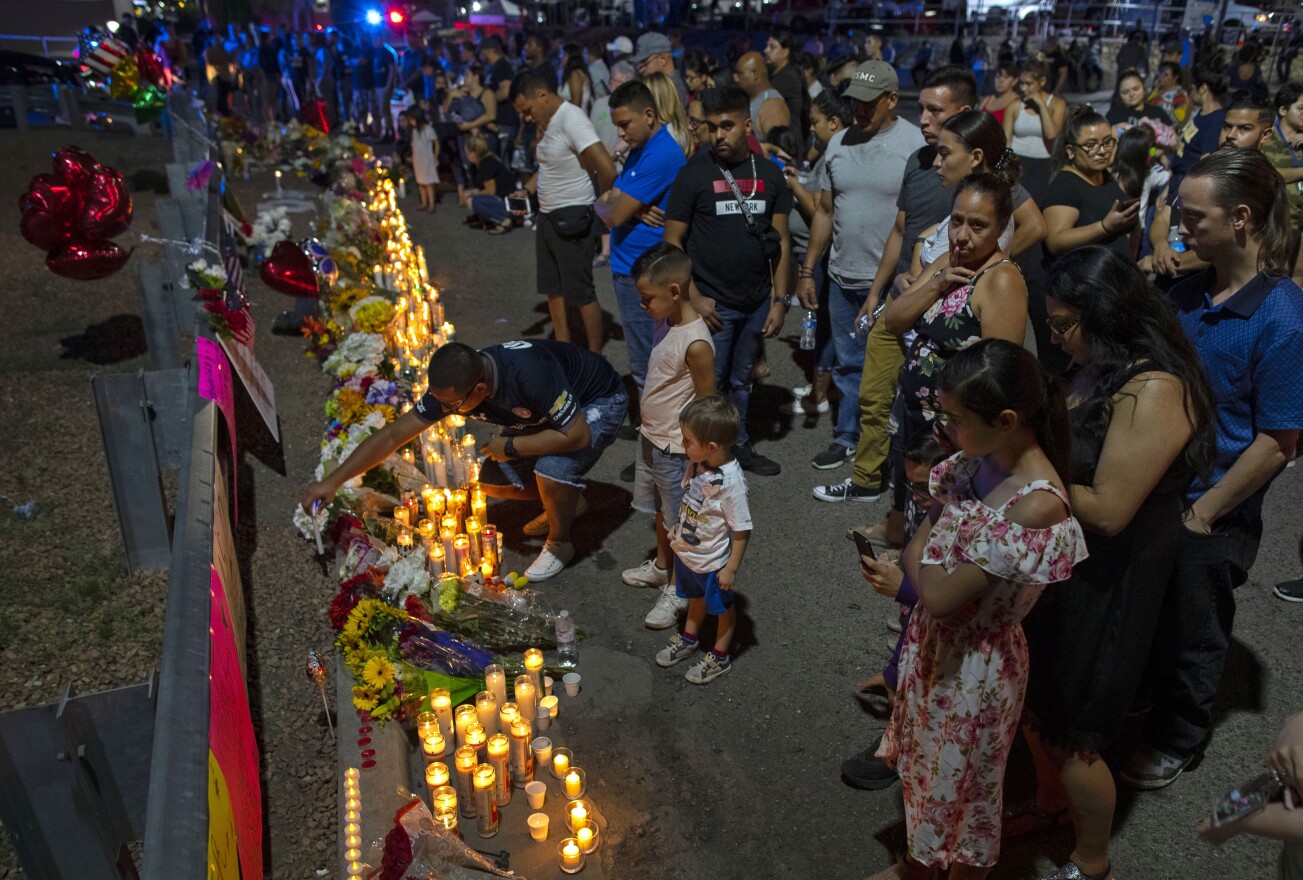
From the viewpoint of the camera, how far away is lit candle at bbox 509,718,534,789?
3.63 metres

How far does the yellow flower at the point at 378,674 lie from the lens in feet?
12.5

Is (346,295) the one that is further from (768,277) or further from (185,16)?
(185,16)

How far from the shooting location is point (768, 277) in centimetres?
582

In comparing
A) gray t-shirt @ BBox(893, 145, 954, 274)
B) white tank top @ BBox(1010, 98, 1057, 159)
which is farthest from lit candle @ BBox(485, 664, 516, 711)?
white tank top @ BBox(1010, 98, 1057, 159)

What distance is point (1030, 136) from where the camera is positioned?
370 inches

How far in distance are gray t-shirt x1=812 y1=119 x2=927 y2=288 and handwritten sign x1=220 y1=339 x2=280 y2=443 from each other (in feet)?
12.8

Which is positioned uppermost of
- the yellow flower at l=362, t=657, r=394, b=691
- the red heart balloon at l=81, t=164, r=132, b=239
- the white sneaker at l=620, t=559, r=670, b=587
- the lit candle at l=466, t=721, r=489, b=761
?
the red heart balloon at l=81, t=164, r=132, b=239

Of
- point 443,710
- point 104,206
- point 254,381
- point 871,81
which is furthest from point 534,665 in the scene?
point 104,206

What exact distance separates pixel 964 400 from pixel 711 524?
1697 mm

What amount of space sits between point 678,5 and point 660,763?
1371 inches

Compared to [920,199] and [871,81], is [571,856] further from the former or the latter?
[871,81]

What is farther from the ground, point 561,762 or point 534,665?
point 534,665

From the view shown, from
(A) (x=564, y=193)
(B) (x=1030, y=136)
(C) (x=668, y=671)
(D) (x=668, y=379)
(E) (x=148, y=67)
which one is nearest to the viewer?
(C) (x=668, y=671)

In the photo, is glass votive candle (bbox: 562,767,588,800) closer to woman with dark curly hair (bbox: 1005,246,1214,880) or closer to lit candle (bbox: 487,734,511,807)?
lit candle (bbox: 487,734,511,807)
